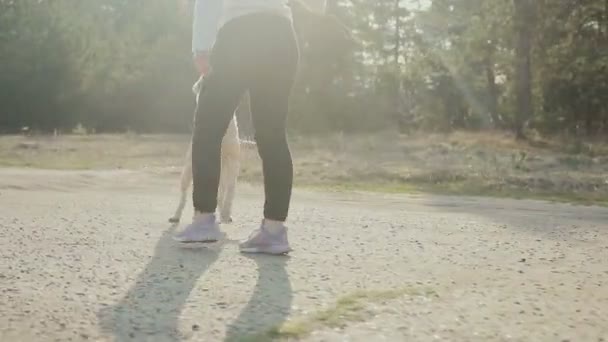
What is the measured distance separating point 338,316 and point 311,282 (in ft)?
2.23

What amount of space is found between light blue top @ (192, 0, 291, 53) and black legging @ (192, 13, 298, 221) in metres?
0.04

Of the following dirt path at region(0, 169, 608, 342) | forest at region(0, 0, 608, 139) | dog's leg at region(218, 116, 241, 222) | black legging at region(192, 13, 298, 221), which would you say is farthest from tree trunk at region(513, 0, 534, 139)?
black legging at region(192, 13, 298, 221)

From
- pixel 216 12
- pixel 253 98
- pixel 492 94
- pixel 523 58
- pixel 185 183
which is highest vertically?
pixel 523 58

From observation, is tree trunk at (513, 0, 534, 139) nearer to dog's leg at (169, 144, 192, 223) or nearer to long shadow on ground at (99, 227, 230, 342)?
dog's leg at (169, 144, 192, 223)

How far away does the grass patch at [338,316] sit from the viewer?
8.76 feet

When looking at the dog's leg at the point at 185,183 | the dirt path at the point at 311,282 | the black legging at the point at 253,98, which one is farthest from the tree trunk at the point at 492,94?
the black legging at the point at 253,98

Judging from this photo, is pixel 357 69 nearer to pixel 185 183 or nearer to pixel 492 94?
pixel 492 94

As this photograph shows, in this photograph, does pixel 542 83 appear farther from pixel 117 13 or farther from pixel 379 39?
pixel 117 13

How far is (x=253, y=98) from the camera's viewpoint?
4.60 m

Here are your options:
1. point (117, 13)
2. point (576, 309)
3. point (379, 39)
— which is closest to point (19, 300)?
point (576, 309)

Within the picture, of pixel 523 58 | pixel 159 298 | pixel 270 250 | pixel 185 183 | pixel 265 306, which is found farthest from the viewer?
pixel 523 58

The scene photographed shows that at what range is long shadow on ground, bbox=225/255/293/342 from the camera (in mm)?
2721

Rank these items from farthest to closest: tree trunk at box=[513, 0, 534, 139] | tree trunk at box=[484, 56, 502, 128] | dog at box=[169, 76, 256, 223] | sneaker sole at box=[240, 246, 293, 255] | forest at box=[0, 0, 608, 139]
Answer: tree trunk at box=[484, 56, 502, 128] < forest at box=[0, 0, 608, 139] < tree trunk at box=[513, 0, 534, 139] < dog at box=[169, 76, 256, 223] < sneaker sole at box=[240, 246, 293, 255]

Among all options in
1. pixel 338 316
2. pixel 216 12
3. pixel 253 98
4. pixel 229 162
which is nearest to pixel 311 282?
pixel 338 316
